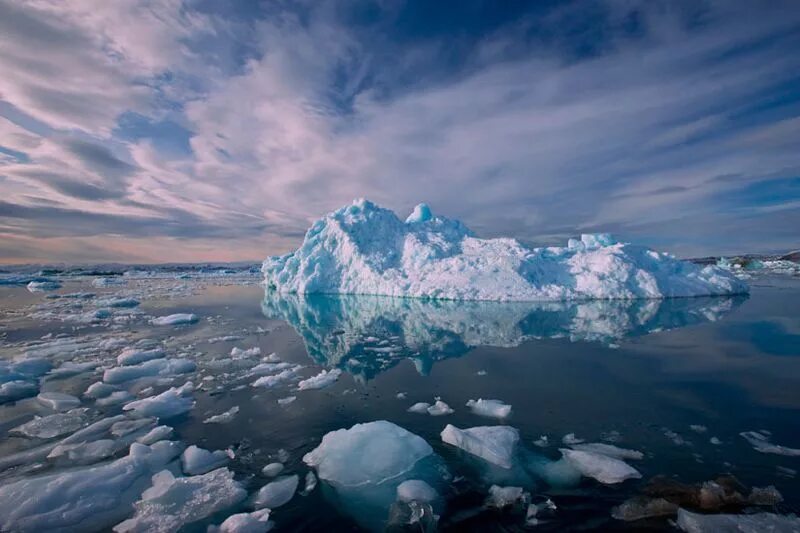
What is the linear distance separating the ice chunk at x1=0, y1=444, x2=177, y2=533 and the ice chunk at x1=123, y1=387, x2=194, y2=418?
1853 millimetres

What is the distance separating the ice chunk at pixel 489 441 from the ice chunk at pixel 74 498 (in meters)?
3.59

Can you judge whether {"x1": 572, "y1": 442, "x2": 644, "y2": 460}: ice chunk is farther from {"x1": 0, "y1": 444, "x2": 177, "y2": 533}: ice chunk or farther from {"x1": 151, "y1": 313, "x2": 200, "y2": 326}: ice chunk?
{"x1": 151, "y1": 313, "x2": 200, "y2": 326}: ice chunk

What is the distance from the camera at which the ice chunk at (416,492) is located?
373cm

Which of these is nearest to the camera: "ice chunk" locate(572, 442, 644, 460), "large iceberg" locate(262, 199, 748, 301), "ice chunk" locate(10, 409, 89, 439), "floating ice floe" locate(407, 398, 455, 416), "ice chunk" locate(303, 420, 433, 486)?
"ice chunk" locate(303, 420, 433, 486)

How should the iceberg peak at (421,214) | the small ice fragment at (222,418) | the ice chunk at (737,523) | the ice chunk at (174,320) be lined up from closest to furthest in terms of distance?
the ice chunk at (737,523)
the small ice fragment at (222,418)
the ice chunk at (174,320)
the iceberg peak at (421,214)

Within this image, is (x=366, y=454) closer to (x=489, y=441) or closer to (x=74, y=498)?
(x=489, y=441)

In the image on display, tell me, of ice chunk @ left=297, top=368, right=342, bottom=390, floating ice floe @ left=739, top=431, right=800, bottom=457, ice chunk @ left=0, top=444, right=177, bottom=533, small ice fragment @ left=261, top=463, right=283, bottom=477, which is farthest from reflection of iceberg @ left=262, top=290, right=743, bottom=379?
floating ice floe @ left=739, top=431, right=800, bottom=457

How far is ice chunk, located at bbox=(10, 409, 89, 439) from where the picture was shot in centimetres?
531

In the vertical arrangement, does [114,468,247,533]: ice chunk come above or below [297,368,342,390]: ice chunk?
below

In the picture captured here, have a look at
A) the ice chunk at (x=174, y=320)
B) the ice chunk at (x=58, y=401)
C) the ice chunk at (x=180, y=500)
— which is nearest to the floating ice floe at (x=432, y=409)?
the ice chunk at (x=180, y=500)

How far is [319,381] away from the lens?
7.59 metres

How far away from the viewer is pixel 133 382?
768 centimetres

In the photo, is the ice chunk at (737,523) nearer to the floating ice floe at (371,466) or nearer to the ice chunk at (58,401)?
the floating ice floe at (371,466)

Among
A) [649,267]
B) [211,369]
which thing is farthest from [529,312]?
[211,369]
